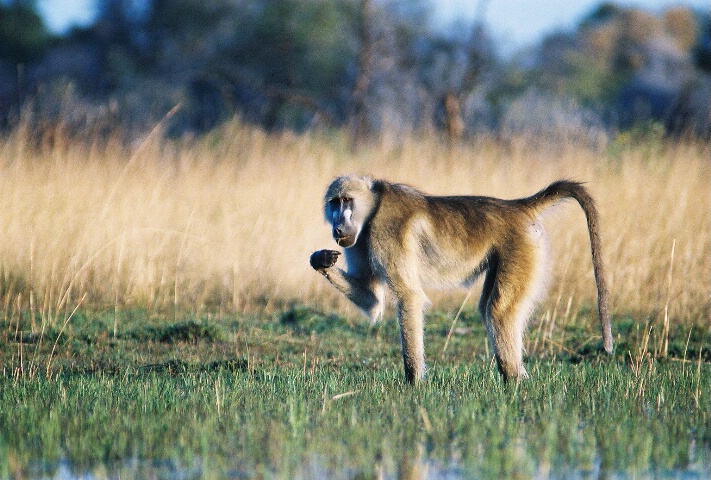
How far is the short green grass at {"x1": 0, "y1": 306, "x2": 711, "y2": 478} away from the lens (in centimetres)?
404

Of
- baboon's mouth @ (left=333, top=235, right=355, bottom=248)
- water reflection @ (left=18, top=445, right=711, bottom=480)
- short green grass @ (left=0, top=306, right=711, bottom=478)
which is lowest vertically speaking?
water reflection @ (left=18, top=445, right=711, bottom=480)

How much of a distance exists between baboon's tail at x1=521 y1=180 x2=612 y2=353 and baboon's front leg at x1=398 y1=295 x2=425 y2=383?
1088 millimetres

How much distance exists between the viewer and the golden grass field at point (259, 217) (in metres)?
8.77

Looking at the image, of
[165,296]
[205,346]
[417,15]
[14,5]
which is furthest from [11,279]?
[14,5]

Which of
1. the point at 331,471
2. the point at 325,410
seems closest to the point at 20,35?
the point at 325,410

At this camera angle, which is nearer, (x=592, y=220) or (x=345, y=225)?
(x=345, y=225)

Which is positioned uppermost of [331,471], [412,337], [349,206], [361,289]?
[349,206]

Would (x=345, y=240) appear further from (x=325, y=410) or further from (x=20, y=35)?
(x=20, y=35)

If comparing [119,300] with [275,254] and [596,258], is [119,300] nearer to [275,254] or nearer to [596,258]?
[275,254]

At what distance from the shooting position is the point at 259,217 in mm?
9828

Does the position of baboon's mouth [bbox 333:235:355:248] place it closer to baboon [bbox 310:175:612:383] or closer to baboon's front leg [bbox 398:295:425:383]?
baboon [bbox 310:175:612:383]

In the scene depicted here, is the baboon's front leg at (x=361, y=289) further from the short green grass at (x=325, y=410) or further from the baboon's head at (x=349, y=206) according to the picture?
the short green grass at (x=325, y=410)

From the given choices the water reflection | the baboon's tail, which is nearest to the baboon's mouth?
the baboon's tail

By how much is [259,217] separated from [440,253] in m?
4.12
